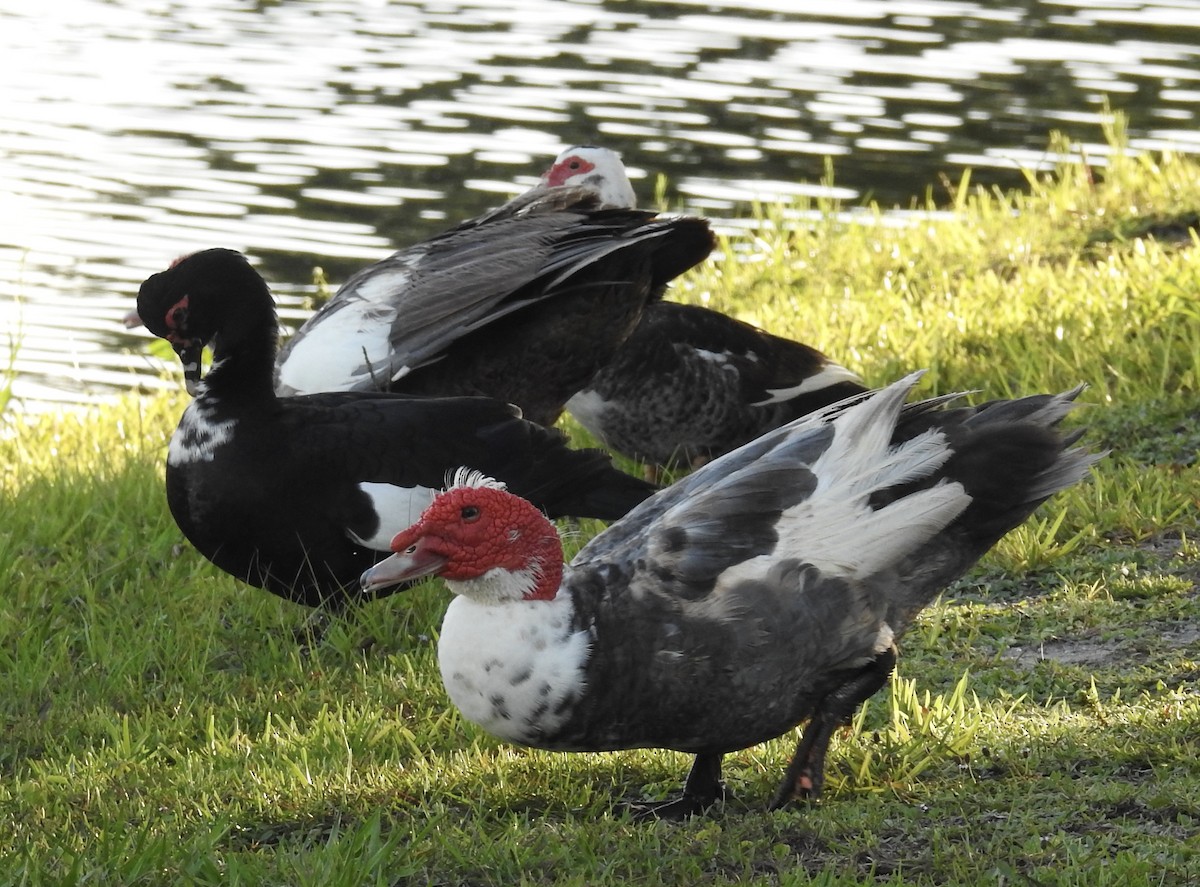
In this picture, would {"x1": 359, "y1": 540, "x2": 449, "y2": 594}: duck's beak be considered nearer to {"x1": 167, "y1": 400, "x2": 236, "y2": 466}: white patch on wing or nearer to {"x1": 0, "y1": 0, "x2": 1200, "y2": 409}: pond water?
{"x1": 167, "y1": 400, "x2": 236, "y2": 466}: white patch on wing

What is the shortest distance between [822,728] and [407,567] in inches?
41.0

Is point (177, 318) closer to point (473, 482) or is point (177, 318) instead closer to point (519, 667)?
point (473, 482)

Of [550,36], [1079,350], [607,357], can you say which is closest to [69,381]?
[607,357]

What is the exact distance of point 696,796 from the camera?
405cm

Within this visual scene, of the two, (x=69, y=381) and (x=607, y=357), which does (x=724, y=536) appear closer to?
(x=607, y=357)

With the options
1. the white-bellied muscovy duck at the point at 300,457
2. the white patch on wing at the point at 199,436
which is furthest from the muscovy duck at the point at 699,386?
the white patch on wing at the point at 199,436

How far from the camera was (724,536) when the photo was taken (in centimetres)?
398

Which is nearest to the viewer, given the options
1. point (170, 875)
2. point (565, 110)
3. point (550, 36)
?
point (170, 875)

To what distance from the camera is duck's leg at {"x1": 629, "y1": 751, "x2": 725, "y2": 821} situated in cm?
Answer: 400

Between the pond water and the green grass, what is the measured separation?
3.50 m

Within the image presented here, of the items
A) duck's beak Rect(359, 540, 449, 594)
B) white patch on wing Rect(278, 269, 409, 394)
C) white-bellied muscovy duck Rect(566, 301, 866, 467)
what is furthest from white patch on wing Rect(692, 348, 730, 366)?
duck's beak Rect(359, 540, 449, 594)

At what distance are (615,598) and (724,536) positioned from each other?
0.30m

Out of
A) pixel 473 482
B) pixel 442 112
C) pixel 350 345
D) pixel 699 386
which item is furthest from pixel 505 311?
pixel 442 112

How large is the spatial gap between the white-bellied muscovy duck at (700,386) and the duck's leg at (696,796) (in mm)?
2657
